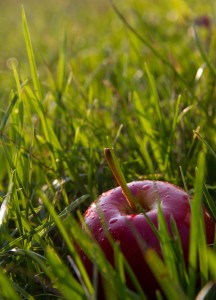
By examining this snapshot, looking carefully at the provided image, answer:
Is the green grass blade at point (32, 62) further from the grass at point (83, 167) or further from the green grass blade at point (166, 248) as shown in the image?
the green grass blade at point (166, 248)

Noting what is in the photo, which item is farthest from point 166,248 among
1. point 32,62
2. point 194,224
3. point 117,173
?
point 32,62

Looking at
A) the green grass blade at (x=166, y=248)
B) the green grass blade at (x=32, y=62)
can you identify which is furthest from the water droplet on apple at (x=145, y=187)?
the green grass blade at (x=32, y=62)

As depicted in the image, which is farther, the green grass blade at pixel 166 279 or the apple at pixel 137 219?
the apple at pixel 137 219

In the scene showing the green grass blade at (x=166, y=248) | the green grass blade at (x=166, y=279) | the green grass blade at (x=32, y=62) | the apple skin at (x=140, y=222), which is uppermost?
the green grass blade at (x=32, y=62)

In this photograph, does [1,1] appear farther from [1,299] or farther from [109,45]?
[1,299]

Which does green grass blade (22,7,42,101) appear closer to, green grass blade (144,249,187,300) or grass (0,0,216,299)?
grass (0,0,216,299)

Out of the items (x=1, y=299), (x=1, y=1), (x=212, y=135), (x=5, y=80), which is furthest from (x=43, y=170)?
(x=1, y=1)

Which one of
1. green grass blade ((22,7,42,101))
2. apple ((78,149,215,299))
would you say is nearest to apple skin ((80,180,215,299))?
apple ((78,149,215,299))

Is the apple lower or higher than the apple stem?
lower
